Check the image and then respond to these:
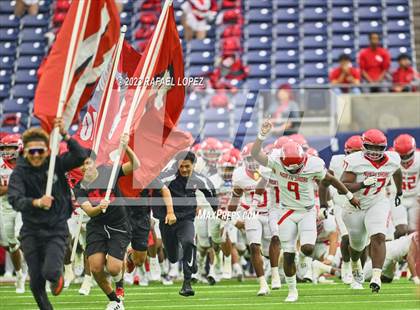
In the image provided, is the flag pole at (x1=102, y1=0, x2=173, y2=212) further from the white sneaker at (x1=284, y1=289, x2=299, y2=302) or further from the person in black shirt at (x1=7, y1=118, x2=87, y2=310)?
the white sneaker at (x1=284, y1=289, x2=299, y2=302)

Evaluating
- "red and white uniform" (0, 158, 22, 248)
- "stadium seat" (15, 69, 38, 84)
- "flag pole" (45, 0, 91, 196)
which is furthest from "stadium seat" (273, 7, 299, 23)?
"flag pole" (45, 0, 91, 196)

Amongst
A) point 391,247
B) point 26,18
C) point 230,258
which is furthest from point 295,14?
point 391,247

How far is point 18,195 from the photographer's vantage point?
429 inches

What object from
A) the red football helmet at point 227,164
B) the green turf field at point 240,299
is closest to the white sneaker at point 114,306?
the green turf field at point 240,299

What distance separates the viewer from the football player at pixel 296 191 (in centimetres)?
1406

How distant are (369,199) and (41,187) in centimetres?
522

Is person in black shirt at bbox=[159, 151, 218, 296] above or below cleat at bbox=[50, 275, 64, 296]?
above

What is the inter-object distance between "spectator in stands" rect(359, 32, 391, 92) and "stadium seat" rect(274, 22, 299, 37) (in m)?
2.44

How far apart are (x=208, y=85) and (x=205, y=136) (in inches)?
43.4

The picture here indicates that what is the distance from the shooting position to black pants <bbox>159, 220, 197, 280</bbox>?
15.0 m

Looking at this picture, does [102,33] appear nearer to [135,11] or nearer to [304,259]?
[304,259]

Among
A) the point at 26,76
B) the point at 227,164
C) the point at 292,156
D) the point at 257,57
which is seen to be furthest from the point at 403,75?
the point at 292,156

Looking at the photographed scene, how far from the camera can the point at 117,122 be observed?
14.5 metres

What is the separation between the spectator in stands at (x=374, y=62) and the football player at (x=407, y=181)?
15.4ft
